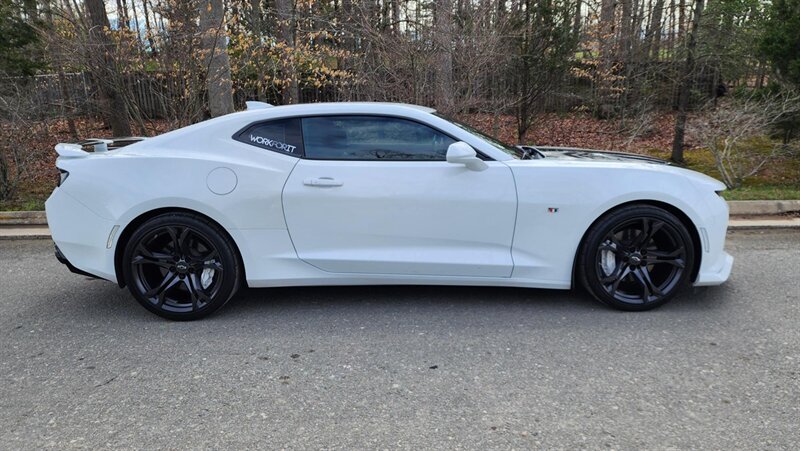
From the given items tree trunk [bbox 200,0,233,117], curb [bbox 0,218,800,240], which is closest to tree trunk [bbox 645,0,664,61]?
curb [bbox 0,218,800,240]

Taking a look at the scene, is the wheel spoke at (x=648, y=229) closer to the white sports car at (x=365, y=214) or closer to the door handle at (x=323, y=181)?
the white sports car at (x=365, y=214)

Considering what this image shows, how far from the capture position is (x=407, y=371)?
3133mm

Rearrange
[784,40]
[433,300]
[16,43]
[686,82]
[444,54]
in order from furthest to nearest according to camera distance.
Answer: [686,82]
[16,43]
[784,40]
[444,54]
[433,300]

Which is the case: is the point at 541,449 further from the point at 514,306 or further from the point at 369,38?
the point at 369,38

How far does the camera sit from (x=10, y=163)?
313 inches

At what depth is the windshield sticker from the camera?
390 centimetres

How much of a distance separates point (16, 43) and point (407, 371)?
33.7 ft

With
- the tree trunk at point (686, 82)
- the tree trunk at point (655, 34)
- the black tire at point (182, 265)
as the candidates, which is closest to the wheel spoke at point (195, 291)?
the black tire at point (182, 265)

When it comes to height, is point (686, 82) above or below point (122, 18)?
below

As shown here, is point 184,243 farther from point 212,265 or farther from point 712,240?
point 712,240

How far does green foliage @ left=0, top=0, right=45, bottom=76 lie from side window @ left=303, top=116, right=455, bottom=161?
796cm

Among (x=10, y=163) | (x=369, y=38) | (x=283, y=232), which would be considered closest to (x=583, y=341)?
(x=283, y=232)

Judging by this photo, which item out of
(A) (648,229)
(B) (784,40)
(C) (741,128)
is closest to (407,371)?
(A) (648,229)

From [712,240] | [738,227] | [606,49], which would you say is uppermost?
[606,49]
